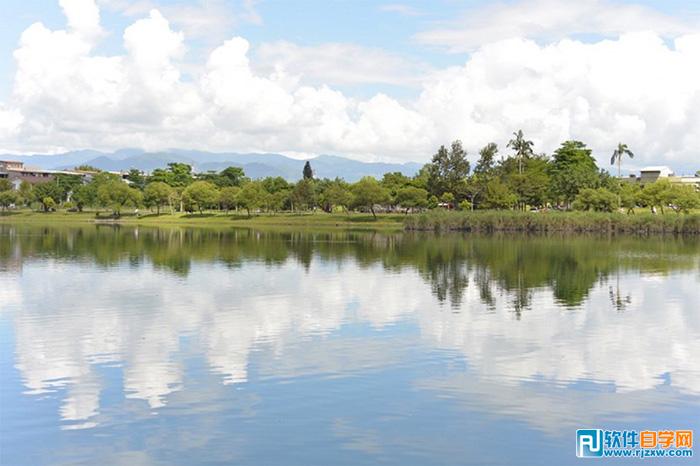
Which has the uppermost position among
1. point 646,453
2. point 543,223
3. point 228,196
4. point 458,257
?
point 228,196

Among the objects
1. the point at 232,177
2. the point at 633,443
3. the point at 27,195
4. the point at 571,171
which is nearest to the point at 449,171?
the point at 571,171

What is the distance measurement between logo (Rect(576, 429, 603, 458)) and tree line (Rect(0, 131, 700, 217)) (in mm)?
97763

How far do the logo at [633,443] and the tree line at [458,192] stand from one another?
319 ft

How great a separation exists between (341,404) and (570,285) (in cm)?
2547

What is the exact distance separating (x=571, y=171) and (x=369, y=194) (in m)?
32.5

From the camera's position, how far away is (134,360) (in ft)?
66.1

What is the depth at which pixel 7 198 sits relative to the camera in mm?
156625

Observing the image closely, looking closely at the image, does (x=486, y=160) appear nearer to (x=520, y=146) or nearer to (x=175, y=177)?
(x=520, y=146)

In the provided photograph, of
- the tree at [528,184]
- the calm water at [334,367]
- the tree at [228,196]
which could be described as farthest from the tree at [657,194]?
the calm water at [334,367]

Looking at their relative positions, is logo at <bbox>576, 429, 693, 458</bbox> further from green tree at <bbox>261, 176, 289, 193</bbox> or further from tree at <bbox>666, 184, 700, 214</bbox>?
green tree at <bbox>261, 176, 289, 193</bbox>

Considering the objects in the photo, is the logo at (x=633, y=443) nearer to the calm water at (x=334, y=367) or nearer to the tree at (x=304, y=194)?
the calm water at (x=334, y=367)

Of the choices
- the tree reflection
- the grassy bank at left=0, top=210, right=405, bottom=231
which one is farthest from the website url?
the grassy bank at left=0, top=210, right=405, bottom=231

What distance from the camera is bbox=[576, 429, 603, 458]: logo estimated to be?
13608 mm

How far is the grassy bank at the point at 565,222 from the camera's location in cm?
9794
